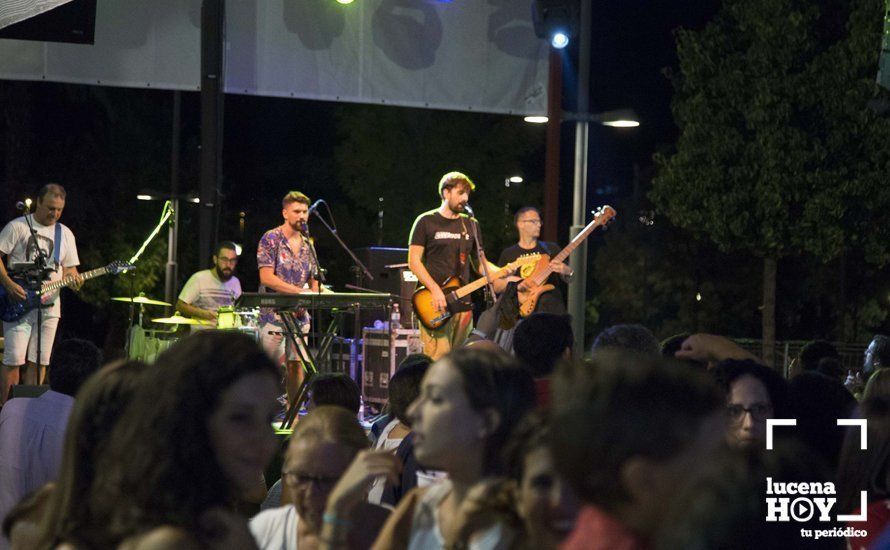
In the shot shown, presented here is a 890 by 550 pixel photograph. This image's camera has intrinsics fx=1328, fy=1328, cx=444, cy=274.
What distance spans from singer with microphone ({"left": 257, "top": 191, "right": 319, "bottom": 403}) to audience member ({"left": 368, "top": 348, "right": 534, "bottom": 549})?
9.20 metres

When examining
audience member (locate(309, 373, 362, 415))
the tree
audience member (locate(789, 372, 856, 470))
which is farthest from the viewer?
the tree

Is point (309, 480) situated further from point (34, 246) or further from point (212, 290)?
point (212, 290)

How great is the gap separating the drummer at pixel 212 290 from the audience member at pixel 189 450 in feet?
36.5

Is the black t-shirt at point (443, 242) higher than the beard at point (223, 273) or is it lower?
higher

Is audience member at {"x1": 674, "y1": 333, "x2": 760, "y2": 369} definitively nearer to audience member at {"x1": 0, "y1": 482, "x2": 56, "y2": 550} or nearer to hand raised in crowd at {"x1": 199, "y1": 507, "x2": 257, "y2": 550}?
audience member at {"x1": 0, "y1": 482, "x2": 56, "y2": 550}

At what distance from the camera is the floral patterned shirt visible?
12.5 m

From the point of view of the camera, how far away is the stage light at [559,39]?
41.5 feet

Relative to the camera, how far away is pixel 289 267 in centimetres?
1255

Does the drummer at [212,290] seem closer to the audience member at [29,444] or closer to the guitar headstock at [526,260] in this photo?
the guitar headstock at [526,260]

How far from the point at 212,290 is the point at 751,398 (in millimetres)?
10007

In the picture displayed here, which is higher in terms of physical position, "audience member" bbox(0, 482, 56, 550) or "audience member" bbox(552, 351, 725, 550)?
"audience member" bbox(552, 351, 725, 550)

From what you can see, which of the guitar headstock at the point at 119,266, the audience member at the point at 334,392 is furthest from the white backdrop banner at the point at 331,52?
the audience member at the point at 334,392

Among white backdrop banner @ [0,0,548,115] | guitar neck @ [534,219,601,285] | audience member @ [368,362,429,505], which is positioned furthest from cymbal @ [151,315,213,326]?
audience member @ [368,362,429,505]

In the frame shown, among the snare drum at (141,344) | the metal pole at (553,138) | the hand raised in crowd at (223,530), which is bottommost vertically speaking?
the snare drum at (141,344)
